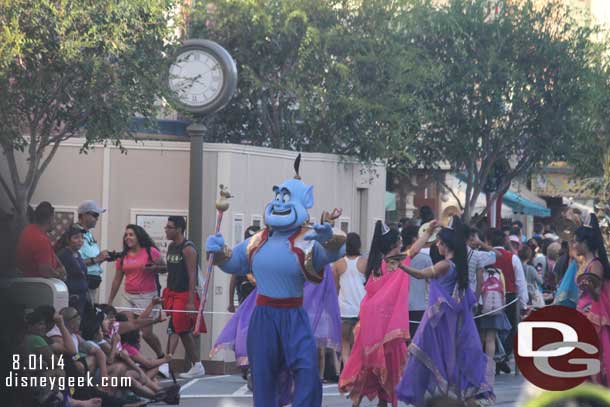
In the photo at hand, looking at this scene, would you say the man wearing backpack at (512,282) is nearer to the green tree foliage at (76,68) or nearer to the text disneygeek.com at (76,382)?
the green tree foliage at (76,68)

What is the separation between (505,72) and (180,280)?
19.7 meters

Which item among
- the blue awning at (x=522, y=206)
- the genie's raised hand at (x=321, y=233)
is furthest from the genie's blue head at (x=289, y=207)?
the blue awning at (x=522, y=206)

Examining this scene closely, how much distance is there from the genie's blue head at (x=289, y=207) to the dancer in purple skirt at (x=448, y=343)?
193cm

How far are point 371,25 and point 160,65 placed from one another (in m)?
10.0

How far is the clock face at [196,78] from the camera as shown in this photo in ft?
55.6

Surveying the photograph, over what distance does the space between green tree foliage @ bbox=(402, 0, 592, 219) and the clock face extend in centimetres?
1570

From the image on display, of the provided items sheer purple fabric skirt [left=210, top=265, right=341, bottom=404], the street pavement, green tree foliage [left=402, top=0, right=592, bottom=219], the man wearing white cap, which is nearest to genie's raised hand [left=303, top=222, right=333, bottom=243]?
sheer purple fabric skirt [left=210, top=265, right=341, bottom=404]

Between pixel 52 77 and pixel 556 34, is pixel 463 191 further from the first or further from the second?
pixel 52 77

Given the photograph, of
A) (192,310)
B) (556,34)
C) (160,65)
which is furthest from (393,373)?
(556,34)

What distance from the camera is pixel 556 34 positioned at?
33.6 m

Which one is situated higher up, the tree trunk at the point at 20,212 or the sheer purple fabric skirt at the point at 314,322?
the tree trunk at the point at 20,212

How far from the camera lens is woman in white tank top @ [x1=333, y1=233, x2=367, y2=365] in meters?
14.9

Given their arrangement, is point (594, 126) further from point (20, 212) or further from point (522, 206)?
point (20, 212)

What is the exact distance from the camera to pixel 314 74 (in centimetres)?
2597
